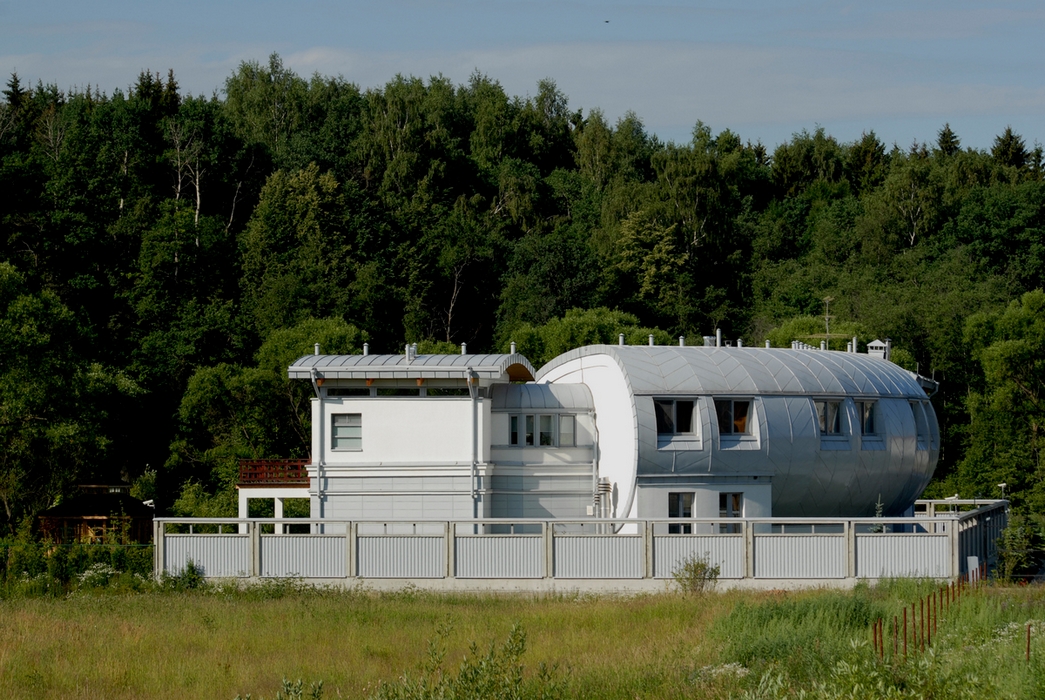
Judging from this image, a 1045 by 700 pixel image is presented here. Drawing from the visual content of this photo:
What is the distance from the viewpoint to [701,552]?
3222cm

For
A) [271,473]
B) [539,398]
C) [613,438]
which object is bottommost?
[271,473]

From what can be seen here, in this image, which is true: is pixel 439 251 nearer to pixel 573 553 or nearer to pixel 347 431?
pixel 347 431

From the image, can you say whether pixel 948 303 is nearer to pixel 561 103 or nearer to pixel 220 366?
pixel 220 366

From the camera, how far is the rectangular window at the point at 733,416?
36.6m

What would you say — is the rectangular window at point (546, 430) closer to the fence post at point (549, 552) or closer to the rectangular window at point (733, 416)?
the rectangular window at point (733, 416)

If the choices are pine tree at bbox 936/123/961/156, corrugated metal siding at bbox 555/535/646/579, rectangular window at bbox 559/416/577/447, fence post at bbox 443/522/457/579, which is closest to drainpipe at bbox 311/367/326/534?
fence post at bbox 443/522/457/579

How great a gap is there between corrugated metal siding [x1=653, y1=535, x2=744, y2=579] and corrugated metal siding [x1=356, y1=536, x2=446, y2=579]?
5.24 metres

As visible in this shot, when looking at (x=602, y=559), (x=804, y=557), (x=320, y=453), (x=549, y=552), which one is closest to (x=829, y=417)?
(x=804, y=557)

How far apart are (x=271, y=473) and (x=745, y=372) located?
16106 millimetres

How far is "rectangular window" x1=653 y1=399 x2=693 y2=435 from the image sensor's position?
3622 centimetres

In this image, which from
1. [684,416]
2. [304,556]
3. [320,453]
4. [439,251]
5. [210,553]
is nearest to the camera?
[304,556]

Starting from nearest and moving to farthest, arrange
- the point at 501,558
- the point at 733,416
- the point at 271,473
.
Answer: the point at 501,558, the point at 733,416, the point at 271,473

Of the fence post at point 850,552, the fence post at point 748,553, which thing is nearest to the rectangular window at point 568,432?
the fence post at point 748,553

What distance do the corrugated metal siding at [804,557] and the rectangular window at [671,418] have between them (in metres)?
5.02
